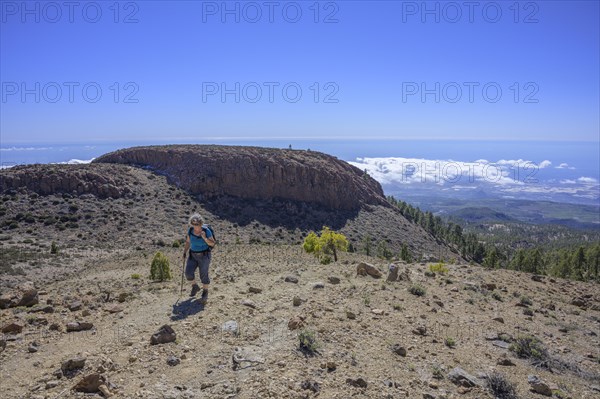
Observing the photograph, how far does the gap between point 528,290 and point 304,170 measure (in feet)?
191

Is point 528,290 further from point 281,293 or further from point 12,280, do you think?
point 12,280

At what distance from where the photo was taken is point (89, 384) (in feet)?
19.0

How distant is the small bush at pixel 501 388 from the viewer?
707 centimetres

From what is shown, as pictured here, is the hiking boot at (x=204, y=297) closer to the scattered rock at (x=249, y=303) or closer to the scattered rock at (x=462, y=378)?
the scattered rock at (x=249, y=303)

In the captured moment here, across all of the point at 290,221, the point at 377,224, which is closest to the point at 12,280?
the point at 290,221

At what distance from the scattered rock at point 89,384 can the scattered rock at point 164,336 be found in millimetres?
1528

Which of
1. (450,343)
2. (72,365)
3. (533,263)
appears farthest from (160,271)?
(533,263)

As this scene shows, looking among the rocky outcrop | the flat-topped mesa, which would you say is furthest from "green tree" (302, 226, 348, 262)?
the flat-topped mesa

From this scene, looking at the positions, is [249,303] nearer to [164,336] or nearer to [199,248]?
[199,248]

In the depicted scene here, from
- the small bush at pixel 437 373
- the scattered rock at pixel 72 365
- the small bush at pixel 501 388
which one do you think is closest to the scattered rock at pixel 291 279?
the small bush at pixel 437 373

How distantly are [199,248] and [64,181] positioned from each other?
170 feet

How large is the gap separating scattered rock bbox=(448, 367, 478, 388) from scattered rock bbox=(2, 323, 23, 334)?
30.4 ft

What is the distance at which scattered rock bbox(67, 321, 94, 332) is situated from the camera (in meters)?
8.12

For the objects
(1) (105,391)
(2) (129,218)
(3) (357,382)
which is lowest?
(2) (129,218)
